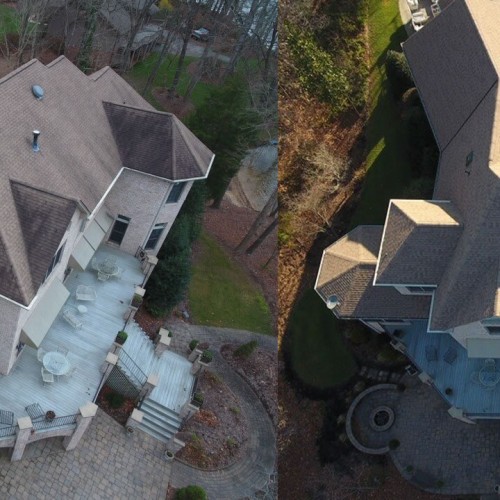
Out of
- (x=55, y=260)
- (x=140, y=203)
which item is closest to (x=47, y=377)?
(x=55, y=260)

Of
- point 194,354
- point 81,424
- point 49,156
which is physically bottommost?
point 194,354

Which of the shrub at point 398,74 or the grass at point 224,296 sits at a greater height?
the shrub at point 398,74

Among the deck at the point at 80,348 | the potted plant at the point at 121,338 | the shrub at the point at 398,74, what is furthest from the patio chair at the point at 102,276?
the shrub at the point at 398,74

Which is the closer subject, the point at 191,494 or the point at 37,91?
the point at 191,494

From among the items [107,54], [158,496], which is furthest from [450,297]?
[107,54]

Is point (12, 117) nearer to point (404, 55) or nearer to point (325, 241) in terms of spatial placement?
point (325, 241)

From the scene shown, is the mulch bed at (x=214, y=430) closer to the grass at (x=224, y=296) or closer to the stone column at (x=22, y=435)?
the grass at (x=224, y=296)

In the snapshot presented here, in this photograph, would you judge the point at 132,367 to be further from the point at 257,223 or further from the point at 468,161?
the point at 468,161
